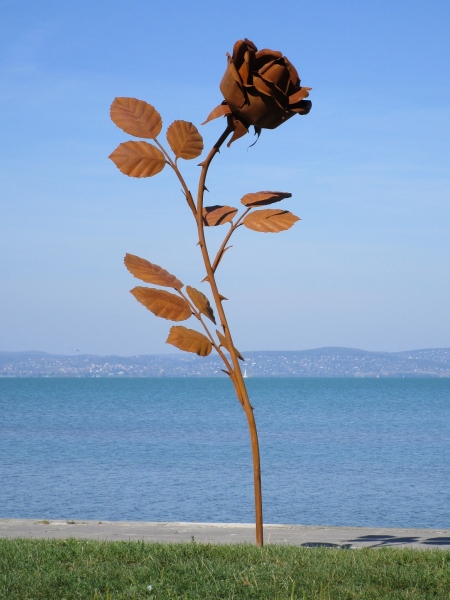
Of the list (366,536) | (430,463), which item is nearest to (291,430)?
(430,463)

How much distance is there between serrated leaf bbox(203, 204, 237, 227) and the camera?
7207mm

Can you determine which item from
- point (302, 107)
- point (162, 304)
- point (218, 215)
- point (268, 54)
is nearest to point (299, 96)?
point (302, 107)

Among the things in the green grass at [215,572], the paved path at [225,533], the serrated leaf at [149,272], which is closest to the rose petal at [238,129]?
the serrated leaf at [149,272]

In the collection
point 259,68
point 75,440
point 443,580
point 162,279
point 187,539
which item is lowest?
point 75,440

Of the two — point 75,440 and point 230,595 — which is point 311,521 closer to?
point 230,595

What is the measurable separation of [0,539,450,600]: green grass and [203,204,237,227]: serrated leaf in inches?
111

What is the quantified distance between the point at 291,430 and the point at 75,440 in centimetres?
1380

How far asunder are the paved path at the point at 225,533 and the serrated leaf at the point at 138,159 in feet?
12.6

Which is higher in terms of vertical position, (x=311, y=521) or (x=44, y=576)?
(x=44, y=576)

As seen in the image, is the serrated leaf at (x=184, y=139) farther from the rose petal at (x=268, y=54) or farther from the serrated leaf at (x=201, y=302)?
the serrated leaf at (x=201, y=302)

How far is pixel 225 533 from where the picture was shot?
9227mm

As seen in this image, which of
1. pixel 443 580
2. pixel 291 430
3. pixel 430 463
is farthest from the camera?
pixel 291 430

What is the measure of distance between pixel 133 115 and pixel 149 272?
139cm

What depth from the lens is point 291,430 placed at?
158 feet
